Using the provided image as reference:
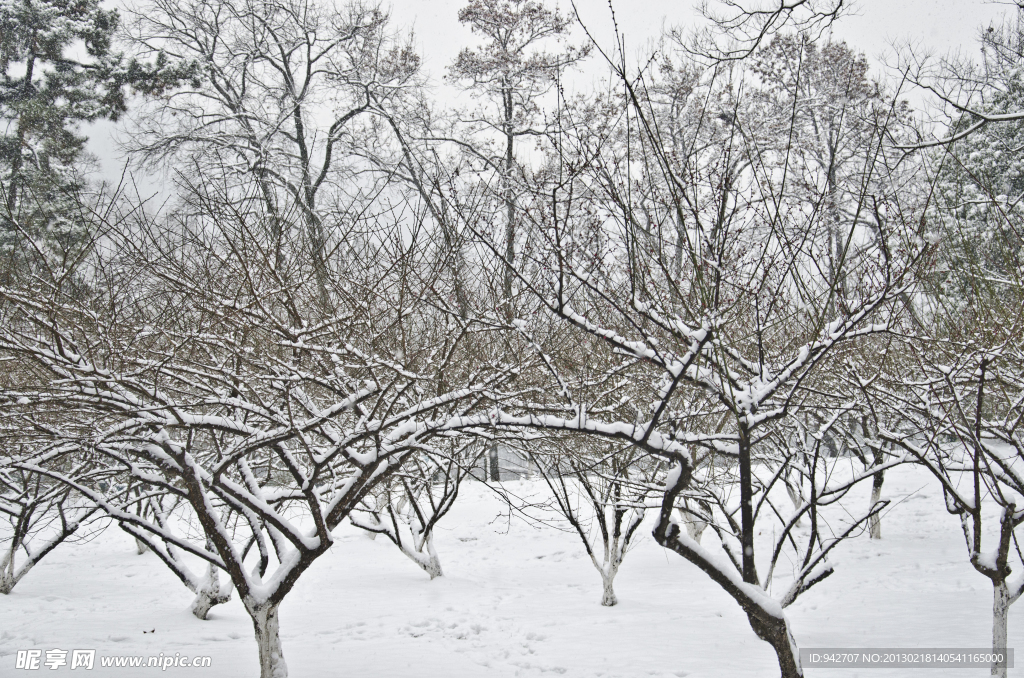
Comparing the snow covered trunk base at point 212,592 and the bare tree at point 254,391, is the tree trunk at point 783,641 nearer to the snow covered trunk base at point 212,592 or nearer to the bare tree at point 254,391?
the bare tree at point 254,391

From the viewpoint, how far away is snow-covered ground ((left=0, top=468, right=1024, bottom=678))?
642 centimetres

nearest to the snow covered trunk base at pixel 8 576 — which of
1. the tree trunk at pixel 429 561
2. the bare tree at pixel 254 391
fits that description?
the bare tree at pixel 254 391

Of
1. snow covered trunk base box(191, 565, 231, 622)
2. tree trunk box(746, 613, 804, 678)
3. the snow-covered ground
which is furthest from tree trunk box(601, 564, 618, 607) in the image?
snow covered trunk base box(191, 565, 231, 622)

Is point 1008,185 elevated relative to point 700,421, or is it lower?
elevated

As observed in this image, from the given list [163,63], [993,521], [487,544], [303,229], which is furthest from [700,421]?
[163,63]

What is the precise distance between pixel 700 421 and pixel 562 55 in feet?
32.0

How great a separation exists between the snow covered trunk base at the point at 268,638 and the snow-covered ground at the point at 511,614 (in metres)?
1.20

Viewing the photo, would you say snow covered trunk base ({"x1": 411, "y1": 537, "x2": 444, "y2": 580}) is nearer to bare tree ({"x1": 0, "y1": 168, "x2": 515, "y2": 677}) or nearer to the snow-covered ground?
the snow-covered ground

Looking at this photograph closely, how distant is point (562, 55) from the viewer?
13648mm

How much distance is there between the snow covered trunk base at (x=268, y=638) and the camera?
15.8ft

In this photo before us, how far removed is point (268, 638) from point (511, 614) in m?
4.19

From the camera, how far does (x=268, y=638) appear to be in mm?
4895

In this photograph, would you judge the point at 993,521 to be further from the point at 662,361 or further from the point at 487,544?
the point at 662,361

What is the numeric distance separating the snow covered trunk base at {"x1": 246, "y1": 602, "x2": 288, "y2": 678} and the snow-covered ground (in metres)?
1.20
